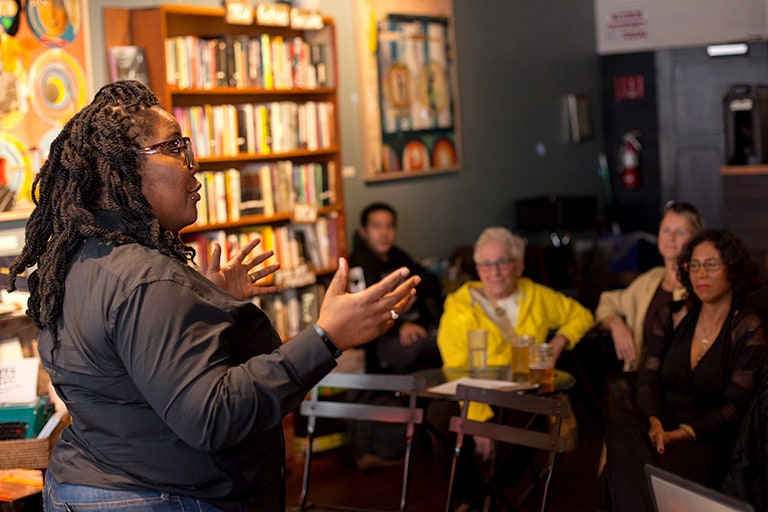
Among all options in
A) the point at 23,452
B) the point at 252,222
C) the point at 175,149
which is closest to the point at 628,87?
the point at 252,222

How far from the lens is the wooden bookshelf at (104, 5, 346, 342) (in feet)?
17.5

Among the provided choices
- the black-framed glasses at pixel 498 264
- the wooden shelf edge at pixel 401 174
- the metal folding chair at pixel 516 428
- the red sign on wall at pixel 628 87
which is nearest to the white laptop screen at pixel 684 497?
the metal folding chair at pixel 516 428

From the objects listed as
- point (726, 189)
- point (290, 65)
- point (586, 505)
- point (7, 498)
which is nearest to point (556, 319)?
point (586, 505)

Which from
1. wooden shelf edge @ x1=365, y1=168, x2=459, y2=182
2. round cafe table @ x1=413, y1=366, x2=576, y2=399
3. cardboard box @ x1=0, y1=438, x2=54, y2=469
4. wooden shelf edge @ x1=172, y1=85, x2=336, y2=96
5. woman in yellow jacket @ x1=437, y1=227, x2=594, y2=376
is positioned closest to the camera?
cardboard box @ x1=0, y1=438, x2=54, y2=469

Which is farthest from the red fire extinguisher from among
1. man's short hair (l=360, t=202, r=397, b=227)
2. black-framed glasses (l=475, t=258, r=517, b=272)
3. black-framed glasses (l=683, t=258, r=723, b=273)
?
black-framed glasses (l=683, t=258, r=723, b=273)

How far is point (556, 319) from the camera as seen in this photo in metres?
4.92

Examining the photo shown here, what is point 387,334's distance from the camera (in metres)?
6.08

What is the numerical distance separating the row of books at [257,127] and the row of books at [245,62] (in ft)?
0.40

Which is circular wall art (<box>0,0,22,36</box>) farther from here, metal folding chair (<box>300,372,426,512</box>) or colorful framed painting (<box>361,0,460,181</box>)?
colorful framed painting (<box>361,0,460,181</box>)

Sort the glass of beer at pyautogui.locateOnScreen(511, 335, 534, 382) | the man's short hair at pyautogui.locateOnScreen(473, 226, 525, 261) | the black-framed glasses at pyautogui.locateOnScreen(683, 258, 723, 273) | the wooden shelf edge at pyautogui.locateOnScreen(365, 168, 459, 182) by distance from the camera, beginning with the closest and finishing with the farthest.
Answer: the black-framed glasses at pyautogui.locateOnScreen(683, 258, 723, 273) → the glass of beer at pyautogui.locateOnScreen(511, 335, 534, 382) → the man's short hair at pyautogui.locateOnScreen(473, 226, 525, 261) → the wooden shelf edge at pyautogui.locateOnScreen(365, 168, 459, 182)

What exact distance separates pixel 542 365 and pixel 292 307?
2.14 metres

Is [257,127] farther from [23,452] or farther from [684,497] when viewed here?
[684,497]

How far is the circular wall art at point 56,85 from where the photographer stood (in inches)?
195

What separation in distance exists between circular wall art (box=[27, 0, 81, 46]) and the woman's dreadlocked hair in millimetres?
3114
